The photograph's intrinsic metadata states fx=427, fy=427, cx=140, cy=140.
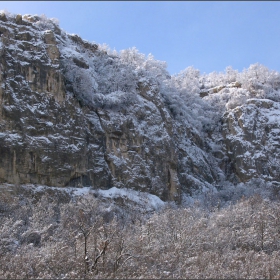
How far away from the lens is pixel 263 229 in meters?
24.3

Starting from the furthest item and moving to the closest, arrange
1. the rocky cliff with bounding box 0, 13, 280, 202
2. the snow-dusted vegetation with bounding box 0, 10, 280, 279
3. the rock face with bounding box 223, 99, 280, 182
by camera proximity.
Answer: the rock face with bounding box 223, 99, 280, 182, the rocky cliff with bounding box 0, 13, 280, 202, the snow-dusted vegetation with bounding box 0, 10, 280, 279

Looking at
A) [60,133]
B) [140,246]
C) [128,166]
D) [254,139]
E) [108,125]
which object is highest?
[254,139]

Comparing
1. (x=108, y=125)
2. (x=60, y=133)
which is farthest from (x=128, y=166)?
(x=60, y=133)

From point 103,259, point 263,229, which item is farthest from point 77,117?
point 103,259

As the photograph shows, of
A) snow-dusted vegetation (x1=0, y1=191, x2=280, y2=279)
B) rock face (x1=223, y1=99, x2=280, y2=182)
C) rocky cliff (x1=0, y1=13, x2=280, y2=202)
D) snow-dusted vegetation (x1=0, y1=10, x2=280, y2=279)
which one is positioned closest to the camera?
snow-dusted vegetation (x1=0, y1=191, x2=280, y2=279)

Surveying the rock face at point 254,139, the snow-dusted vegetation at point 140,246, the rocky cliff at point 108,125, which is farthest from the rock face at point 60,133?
the rock face at point 254,139

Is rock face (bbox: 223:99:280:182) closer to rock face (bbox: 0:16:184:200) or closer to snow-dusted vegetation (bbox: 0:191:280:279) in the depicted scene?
rock face (bbox: 0:16:184:200)

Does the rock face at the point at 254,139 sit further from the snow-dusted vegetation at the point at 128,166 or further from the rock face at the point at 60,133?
the rock face at the point at 60,133

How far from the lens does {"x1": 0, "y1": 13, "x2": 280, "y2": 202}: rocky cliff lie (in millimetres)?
36406

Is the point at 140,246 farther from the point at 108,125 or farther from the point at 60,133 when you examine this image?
the point at 108,125

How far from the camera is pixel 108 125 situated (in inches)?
1665

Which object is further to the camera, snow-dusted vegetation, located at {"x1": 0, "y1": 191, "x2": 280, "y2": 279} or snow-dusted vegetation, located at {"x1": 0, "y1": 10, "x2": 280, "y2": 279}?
snow-dusted vegetation, located at {"x1": 0, "y1": 10, "x2": 280, "y2": 279}

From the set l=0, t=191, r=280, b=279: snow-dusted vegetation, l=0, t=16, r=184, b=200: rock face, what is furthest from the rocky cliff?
l=0, t=191, r=280, b=279: snow-dusted vegetation

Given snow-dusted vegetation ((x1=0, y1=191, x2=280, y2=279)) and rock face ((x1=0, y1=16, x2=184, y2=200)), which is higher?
rock face ((x1=0, y1=16, x2=184, y2=200))
